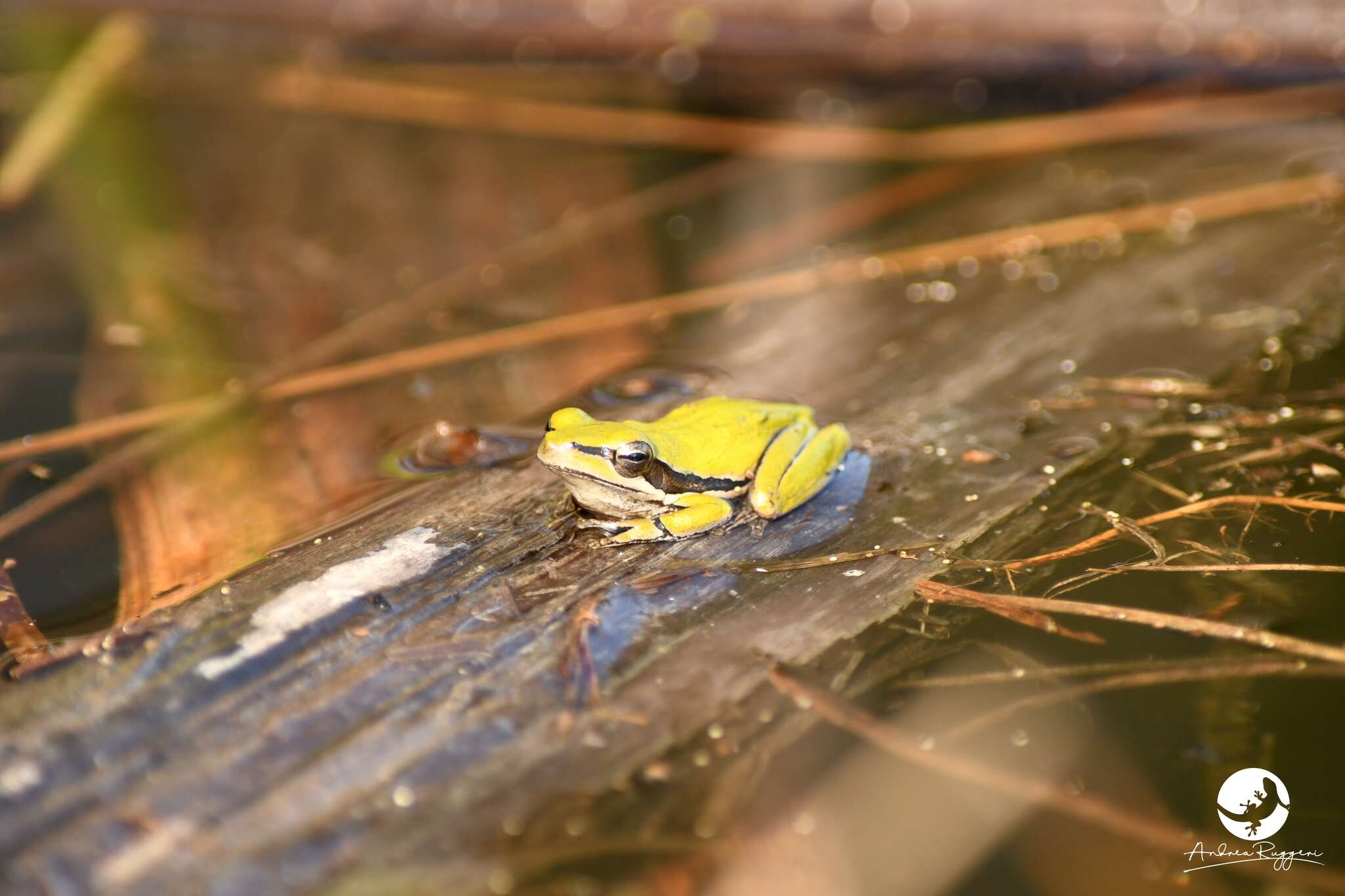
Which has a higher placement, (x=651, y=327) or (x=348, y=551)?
(x=651, y=327)

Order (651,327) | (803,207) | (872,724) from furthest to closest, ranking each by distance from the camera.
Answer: (803,207) → (651,327) → (872,724)

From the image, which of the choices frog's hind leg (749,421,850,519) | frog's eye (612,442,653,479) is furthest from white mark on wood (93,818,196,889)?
frog's hind leg (749,421,850,519)

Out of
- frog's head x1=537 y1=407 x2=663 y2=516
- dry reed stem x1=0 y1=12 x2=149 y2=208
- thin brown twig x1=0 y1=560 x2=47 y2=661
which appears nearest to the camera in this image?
thin brown twig x1=0 y1=560 x2=47 y2=661

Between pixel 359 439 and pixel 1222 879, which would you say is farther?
pixel 359 439

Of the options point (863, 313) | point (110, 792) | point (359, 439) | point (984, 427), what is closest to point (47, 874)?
point (110, 792)

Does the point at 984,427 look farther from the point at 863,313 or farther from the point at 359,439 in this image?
the point at 359,439

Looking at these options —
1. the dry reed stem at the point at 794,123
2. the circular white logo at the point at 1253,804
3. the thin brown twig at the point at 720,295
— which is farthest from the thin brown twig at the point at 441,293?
the circular white logo at the point at 1253,804

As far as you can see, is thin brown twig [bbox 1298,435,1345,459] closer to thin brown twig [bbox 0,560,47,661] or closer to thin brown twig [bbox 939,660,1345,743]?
thin brown twig [bbox 939,660,1345,743]
